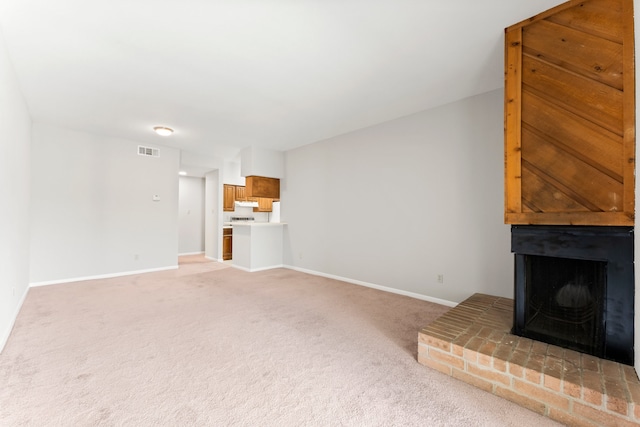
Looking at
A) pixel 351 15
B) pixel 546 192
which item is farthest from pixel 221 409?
pixel 351 15

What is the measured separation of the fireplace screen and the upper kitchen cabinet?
4.87 metres

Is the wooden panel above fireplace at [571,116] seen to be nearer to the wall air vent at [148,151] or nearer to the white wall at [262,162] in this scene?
the white wall at [262,162]

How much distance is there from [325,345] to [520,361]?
143 cm

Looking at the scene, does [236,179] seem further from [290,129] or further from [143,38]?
[143,38]

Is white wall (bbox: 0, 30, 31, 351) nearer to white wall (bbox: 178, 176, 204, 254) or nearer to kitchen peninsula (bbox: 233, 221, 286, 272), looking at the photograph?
kitchen peninsula (bbox: 233, 221, 286, 272)

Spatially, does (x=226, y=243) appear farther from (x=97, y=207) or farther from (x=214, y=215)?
(x=97, y=207)

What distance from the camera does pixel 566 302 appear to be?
1.95m

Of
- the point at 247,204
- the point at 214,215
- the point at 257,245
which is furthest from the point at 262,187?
the point at 214,215

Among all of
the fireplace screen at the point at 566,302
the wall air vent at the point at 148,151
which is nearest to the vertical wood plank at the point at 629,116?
the fireplace screen at the point at 566,302

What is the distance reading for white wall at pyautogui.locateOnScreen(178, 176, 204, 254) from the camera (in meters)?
8.42

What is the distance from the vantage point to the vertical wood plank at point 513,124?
2.06 m

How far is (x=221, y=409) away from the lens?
1.66 m

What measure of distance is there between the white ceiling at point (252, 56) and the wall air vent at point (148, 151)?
1.29m

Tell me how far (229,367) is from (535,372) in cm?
202
